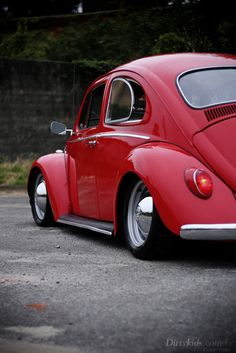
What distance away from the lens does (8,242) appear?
6.69 metres

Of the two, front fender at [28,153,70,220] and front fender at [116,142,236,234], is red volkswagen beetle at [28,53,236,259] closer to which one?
front fender at [116,142,236,234]

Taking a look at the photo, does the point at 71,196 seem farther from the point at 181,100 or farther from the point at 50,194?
the point at 181,100

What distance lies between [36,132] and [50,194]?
30.8 feet

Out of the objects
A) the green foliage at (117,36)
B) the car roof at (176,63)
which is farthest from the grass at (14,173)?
the car roof at (176,63)

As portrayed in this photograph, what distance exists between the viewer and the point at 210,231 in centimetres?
502

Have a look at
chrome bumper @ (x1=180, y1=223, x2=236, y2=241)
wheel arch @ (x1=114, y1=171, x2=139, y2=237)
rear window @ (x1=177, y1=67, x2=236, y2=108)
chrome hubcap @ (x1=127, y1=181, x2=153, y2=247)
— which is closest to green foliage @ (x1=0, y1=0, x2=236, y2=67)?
rear window @ (x1=177, y1=67, x2=236, y2=108)

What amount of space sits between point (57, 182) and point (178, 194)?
2.69m

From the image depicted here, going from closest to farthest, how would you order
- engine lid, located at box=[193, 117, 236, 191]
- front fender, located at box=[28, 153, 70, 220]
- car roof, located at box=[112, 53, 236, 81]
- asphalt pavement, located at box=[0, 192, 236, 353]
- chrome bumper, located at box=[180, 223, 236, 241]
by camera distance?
1. asphalt pavement, located at box=[0, 192, 236, 353]
2. chrome bumper, located at box=[180, 223, 236, 241]
3. engine lid, located at box=[193, 117, 236, 191]
4. car roof, located at box=[112, 53, 236, 81]
5. front fender, located at box=[28, 153, 70, 220]

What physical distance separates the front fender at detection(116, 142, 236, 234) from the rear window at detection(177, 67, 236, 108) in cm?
54

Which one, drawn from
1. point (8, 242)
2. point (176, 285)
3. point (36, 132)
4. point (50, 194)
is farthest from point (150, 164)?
point (36, 132)

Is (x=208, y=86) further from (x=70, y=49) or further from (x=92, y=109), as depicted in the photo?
(x=70, y=49)

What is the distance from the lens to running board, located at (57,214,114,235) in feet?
20.2

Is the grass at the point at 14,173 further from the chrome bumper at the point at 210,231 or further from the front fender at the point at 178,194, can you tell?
the chrome bumper at the point at 210,231

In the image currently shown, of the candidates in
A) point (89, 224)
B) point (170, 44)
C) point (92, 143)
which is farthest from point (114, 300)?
point (170, 44)
